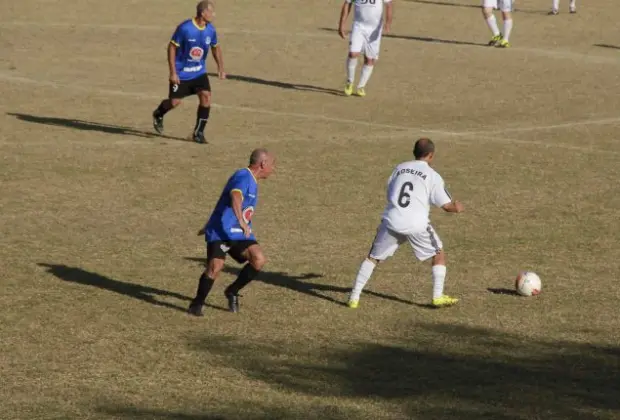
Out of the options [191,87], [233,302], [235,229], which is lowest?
[233,302]

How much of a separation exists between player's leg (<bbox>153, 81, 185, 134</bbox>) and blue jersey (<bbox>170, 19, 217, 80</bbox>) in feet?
0.64

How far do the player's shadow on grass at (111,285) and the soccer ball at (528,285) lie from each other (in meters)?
3.65

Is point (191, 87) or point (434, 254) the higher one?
point (191, 87)

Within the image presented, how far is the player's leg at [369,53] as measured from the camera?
94.0ft

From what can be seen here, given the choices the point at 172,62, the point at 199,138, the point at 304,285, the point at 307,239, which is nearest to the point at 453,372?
the point at 304,285

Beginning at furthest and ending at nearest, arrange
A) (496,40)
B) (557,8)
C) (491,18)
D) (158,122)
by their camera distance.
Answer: (557,8)
(496,40)
(491,18)
(158,122)

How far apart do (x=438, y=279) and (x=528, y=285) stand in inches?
46.2

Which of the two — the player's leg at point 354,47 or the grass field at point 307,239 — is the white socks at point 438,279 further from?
the player's leg at point 354,47

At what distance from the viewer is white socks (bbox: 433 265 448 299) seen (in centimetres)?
1438

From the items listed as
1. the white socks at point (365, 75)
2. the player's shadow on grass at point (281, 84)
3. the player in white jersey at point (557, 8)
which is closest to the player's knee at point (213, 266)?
the white socks at point (365, 75)

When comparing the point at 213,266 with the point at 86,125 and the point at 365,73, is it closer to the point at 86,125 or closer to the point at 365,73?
the point at 86,125

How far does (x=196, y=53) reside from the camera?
2277 cm

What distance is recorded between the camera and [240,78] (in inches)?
1223

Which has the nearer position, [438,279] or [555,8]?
[438,279]
